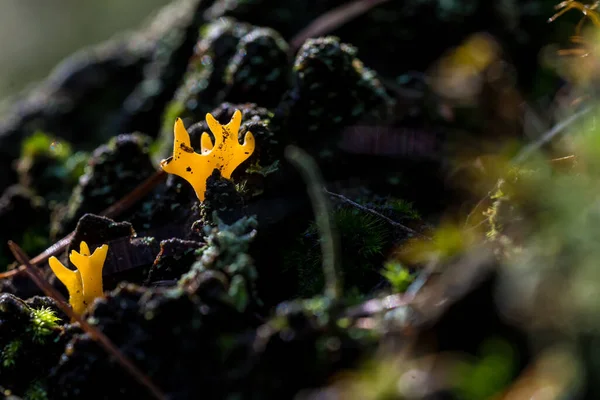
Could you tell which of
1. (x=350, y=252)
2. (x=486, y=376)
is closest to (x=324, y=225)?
(x=350, y=252)

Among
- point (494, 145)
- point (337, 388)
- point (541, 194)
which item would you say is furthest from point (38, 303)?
point (494, 145)

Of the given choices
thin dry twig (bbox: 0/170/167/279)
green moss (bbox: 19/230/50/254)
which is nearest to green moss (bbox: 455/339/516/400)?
thin dry twig (bbox: 0/170/167/279)

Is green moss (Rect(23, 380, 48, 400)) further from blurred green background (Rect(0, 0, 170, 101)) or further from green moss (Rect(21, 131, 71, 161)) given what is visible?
blurred green background (Rect(0, 0, 170, 101))

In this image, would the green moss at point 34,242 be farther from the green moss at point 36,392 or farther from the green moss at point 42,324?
the green moss at point 36,392

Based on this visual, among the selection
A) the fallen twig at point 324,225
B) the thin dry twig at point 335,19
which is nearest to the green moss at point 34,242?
the fallen twig at point 324,225

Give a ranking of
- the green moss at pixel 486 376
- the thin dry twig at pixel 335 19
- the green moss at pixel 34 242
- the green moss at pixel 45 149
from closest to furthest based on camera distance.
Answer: the green moss at pixel 486 376 → the green moss at pixel 34 242 → the thin dry twig at pixel 335 19 → the green moss at pixel 45 149

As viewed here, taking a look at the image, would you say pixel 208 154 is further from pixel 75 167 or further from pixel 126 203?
pixel 75 167
